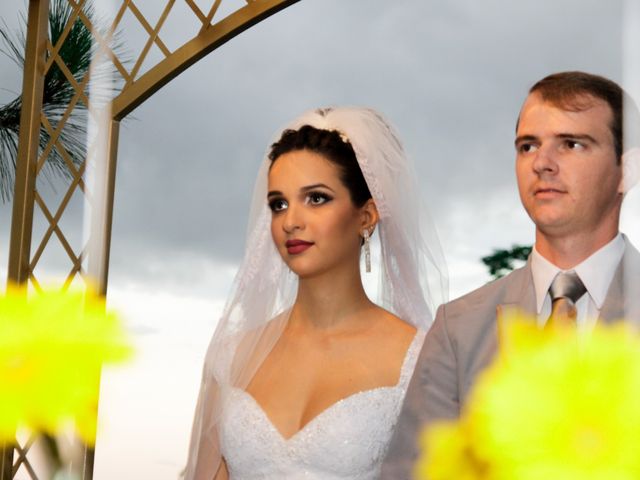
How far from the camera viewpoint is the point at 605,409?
0.29 meters

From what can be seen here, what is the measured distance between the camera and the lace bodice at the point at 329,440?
2201mm

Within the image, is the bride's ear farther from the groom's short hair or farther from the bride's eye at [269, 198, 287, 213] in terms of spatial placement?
the groom's short hair

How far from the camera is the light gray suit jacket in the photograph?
5.03 feet

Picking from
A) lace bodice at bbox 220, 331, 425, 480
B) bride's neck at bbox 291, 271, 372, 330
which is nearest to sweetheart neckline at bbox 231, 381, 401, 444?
lace bodice at bbox 220, 331, 425, 480

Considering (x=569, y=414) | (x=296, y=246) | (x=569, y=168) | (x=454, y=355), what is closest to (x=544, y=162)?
(x=569, y=168)

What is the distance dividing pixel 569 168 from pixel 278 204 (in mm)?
1027

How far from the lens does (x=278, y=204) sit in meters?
2.30

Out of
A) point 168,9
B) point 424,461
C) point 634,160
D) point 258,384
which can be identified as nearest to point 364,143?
point 258,384

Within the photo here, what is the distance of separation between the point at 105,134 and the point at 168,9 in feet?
2.40

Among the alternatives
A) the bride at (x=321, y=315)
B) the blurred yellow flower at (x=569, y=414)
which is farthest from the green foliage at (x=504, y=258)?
the blurred yellow flower at (x=569, y=414)

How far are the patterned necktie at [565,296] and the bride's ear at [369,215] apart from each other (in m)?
0.93

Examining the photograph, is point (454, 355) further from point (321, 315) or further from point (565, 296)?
point (321, 315)

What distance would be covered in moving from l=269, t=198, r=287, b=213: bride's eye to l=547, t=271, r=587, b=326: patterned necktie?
0.99m

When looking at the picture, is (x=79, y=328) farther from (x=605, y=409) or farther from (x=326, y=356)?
(x=326, y=356)
